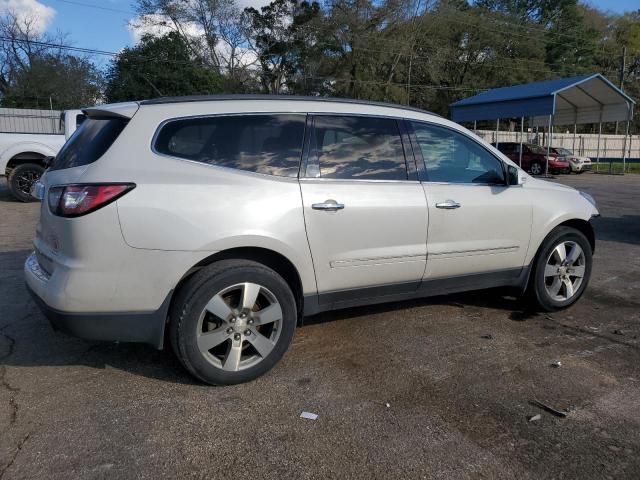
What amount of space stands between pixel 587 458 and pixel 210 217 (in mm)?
2373

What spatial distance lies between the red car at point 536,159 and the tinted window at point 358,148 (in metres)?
24.0

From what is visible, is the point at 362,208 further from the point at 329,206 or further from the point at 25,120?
the point at 25,120

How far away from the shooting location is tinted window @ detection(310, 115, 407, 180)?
3.77m

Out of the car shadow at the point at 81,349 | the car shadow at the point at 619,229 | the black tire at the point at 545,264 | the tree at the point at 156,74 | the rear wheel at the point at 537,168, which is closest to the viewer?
the car shadow at the point at 81,349

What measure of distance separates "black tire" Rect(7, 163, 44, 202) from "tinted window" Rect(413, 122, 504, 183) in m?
10.6

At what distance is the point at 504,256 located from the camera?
455 cm

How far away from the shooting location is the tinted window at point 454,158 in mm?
4211

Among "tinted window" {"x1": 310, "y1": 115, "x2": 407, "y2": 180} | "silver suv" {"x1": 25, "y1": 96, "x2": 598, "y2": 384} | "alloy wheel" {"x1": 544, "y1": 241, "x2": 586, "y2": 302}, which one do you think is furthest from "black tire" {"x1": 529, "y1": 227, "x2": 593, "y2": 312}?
"tinted window" {"x1": 310, "y1": 115, "x2": 407, "y2": 180}

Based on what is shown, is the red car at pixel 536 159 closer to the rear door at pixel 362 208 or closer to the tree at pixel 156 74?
the tree at pixel 156 74

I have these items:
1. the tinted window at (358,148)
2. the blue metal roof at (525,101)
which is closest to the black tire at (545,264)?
the tinted window at (358,148)

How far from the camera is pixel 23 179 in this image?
12188mm

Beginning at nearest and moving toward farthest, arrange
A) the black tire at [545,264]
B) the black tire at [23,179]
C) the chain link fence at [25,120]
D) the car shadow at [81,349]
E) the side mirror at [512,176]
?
the car shadow at [81,349] → the side mirror at [512,176] → the black tire at [545,264] → the black tire at [23,179] → the chain link fence at [25,120]

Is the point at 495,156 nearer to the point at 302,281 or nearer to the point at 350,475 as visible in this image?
the point at 302,281

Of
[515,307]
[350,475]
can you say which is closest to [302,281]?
[350,475]
